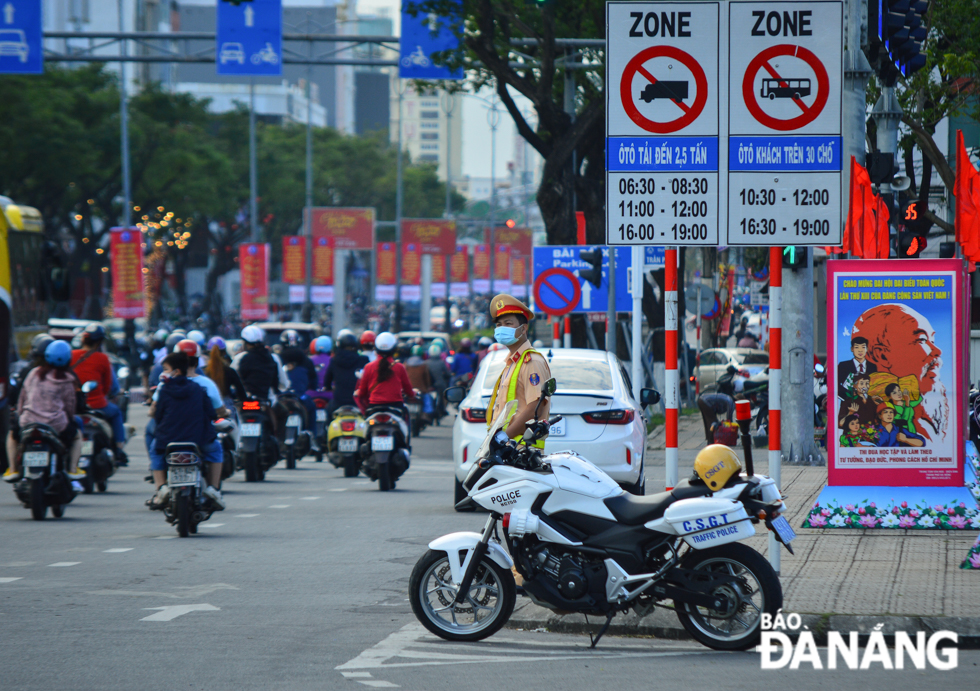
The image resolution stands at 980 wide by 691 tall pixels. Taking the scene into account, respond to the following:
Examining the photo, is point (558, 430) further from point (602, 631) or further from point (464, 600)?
point (602, 631)

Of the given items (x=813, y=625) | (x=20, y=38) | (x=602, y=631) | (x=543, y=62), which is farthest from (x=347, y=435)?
(x=20, y=38)

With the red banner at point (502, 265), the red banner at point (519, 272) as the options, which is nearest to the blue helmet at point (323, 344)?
the red banner at point (502, 265)

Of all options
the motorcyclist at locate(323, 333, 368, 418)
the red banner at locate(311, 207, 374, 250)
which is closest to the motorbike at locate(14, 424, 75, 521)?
the motorcyclist at locate(323, 333, 368, 418)

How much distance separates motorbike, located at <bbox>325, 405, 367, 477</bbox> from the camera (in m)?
16.6

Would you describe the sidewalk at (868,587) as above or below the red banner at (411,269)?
below

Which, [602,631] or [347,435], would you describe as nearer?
[602,631]

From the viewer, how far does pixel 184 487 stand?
11367 millimetres

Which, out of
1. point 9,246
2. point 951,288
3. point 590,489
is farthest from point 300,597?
point 9,246

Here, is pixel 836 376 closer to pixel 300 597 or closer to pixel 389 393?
pixel 300 597

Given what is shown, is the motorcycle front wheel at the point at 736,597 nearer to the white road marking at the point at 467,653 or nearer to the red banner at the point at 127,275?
the white road marking at the point at 467,653

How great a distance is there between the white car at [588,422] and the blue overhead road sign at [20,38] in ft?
49.5

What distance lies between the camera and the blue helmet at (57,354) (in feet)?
41.3

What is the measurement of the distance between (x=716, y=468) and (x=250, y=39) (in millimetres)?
20487

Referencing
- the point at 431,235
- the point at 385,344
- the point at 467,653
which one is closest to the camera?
the point at 467,653
